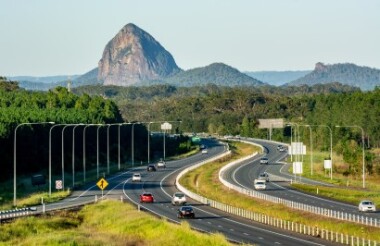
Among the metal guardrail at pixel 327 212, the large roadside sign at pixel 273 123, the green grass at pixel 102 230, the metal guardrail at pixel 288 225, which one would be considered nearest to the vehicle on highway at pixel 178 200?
the metal guardrail at pixel 288 225

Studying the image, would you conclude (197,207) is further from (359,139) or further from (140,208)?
(359,139)

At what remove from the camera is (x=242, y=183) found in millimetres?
121812

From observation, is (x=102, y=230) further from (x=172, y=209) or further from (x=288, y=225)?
(x=172, y=209)

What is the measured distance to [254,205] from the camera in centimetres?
8919

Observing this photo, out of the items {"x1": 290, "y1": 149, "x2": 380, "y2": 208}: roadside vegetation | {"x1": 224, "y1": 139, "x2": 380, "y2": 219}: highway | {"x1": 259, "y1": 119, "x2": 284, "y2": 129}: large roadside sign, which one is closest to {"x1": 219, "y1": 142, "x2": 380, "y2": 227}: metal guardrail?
{"x1": 224, "y1": 139, "x2": 380, "y2": 219}: highway

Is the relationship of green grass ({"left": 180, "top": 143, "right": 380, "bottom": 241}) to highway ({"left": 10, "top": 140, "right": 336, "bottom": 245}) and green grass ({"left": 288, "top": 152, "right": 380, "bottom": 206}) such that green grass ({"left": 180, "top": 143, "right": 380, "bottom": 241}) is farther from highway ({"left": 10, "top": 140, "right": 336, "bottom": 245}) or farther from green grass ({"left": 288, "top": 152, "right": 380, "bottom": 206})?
green grass ({"left": 288, "top": 152, "right": 380, "bottom": 206})

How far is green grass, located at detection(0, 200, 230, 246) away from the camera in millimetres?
56531

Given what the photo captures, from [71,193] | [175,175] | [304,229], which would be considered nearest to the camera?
[304,229]

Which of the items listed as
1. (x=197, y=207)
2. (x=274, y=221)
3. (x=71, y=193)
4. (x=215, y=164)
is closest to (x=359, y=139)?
(x=215, y=164)

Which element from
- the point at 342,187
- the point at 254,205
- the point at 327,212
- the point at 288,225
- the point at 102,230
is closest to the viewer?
the point at 288,225

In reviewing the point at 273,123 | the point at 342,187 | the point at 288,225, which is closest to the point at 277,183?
the point at 342,187

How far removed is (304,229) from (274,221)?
8.30m

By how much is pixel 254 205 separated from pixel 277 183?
35.1 m

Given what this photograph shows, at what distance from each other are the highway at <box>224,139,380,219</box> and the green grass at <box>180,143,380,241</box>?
321cm
